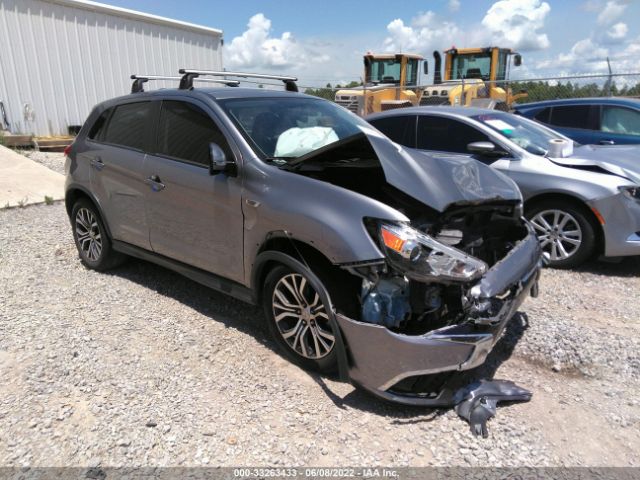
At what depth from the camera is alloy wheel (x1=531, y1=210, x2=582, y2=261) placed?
5160 mm

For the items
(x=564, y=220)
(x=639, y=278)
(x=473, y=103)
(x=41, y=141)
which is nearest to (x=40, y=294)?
(x=564, y=220)

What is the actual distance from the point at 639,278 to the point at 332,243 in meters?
3.81

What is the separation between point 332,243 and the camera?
9.45 ft

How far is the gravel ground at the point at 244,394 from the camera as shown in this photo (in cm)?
264

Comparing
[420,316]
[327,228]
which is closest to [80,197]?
[327,228]

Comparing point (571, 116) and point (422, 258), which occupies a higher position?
point (571, 116)

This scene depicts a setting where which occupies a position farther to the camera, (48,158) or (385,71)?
(385,71)

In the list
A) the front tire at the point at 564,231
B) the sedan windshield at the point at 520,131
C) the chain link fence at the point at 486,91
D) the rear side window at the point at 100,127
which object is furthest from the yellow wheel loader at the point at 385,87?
the rear side window at the point at 100,127

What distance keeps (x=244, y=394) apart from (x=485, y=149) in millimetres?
3804

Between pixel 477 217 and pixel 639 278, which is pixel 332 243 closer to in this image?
pixel 477 217

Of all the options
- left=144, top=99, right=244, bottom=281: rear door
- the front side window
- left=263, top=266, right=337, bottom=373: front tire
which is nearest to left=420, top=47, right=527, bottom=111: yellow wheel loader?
the front side window

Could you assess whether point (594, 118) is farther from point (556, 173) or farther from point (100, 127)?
point (100, 127)

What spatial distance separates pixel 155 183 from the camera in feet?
13.5

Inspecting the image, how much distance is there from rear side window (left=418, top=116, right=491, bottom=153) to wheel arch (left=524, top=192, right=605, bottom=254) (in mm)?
887
